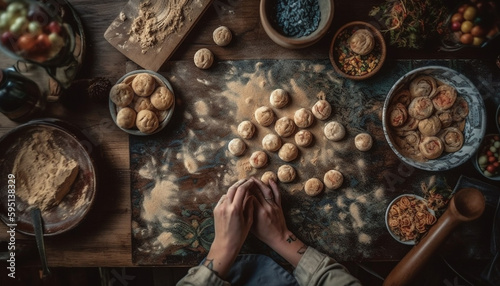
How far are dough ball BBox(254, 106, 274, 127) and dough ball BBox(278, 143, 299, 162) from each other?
0.49 ft

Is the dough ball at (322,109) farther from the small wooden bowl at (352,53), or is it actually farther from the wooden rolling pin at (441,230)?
the wooden rolling pin at (441,230)

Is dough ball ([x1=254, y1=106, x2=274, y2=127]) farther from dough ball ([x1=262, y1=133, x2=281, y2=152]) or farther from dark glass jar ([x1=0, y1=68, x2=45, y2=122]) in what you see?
dark glass jar ([x1=0, y1=68, x2=45, y2=122])

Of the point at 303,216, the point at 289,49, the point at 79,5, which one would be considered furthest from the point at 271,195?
the point at 79,5

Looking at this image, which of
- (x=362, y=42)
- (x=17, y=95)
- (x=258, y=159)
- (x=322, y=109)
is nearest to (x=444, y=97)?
(x=362, y=42)

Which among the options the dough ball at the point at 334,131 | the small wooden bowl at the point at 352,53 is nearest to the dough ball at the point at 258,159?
the dough ball at the point at 334,131

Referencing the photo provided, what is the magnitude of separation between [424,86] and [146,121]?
1.36 m

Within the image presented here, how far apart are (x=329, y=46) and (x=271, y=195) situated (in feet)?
2.71

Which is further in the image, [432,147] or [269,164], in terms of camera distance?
[269,164]

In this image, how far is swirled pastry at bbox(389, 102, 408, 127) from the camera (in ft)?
5.40

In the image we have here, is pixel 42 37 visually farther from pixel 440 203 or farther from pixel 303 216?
pixel 440 203

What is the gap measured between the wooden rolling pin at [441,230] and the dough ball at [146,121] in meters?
1.36

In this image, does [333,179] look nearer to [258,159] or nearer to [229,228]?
[258,159]

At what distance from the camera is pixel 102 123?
69.0 inches

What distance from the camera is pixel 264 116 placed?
67.3 inches
